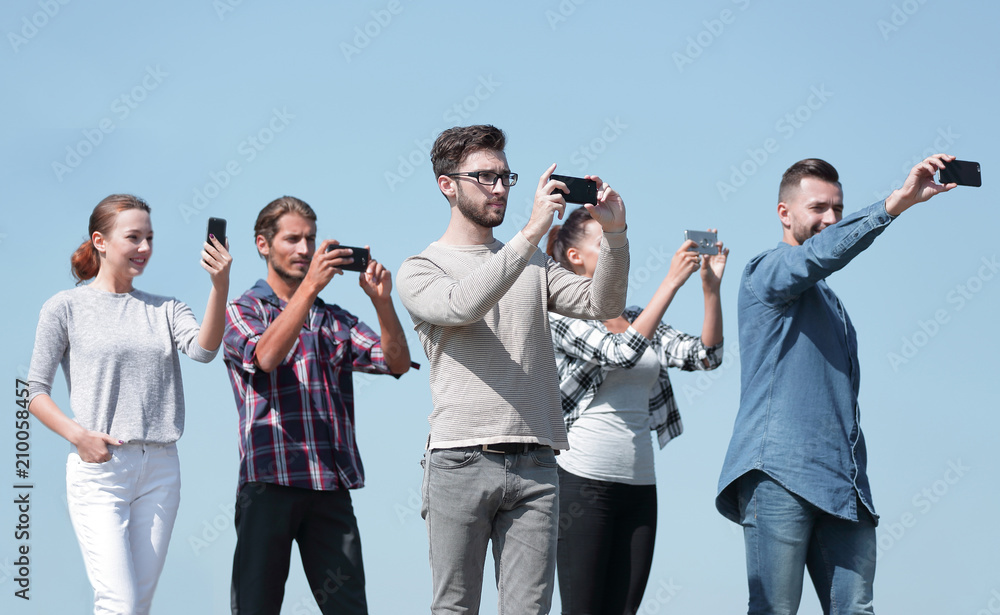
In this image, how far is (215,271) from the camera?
14.0ft

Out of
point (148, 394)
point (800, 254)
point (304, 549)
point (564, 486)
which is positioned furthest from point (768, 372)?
point (148, 394)

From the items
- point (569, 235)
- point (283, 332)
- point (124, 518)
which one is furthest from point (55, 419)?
point (569, 235)

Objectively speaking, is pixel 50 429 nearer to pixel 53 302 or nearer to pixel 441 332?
pixel 53 302

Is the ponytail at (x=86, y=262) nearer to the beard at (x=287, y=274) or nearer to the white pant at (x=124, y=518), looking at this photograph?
the beard at (x=287, y=274)

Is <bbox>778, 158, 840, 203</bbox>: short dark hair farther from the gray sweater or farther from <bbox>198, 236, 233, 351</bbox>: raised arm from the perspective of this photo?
the gray sweater

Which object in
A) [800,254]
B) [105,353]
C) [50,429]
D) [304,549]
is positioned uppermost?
[800,254]

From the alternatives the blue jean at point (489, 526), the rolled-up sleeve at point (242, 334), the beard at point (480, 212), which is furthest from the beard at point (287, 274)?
the blue jean at point (489, 526)

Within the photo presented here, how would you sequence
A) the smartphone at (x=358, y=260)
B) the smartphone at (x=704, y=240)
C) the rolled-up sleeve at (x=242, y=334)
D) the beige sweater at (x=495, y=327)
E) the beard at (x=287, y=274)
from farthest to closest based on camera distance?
the smartphone at (x=704, y=240) < the beard at (x=287, y=274) < the smartphone at (x=358, y=260) < the rolled-up sleeve at (x=242, y=334) < the beige sweater at (x=495, y=327)

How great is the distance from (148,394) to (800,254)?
2.78 metres

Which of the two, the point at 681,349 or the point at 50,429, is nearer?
the point at 50,429

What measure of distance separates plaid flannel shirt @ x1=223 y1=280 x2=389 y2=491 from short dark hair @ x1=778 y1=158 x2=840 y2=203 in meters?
1.97

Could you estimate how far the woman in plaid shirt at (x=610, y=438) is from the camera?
4.57 m

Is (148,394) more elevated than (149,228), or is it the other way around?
(149,228)

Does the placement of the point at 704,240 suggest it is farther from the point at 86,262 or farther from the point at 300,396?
the point at 86,262
